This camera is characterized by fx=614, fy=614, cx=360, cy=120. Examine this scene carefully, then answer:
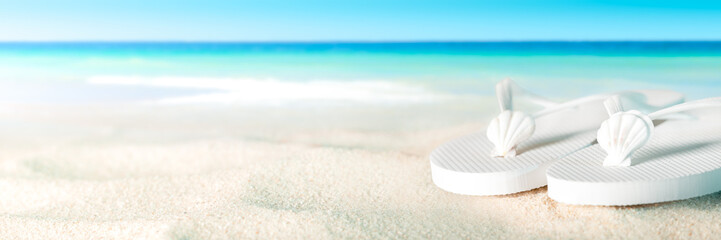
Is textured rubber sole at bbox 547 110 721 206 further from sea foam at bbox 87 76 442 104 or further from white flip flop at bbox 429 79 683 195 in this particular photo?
sea foam at bbox 87 76 442 104

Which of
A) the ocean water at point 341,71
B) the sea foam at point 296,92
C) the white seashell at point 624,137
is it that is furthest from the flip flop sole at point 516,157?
the sea foam at point 296,92

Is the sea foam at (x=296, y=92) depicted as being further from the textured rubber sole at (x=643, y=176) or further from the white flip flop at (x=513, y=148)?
the textured rubber sole at (x=643, y=176)

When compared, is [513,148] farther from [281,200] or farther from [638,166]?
[281,200]

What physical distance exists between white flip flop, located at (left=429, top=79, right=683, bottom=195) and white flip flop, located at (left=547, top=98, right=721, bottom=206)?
6 centimetres

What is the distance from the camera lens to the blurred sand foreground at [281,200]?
3.78ft

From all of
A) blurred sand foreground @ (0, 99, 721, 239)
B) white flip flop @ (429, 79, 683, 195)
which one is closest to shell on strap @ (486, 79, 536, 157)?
white flip flop @ (429, 79, 683, 195)

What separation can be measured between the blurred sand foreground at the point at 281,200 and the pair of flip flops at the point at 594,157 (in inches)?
3.0

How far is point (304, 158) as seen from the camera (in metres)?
1.76

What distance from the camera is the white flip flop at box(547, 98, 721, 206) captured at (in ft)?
3.47

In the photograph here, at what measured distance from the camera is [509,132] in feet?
4.22

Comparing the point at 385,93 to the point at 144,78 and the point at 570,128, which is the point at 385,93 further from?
the point at 570,128

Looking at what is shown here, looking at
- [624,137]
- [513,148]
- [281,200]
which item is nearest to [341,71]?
[281,200]

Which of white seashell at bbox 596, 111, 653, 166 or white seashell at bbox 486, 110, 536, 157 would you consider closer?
white seashell at bbox 596, 111, 653, 166

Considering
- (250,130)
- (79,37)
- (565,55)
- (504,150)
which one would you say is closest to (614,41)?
(565,55)
